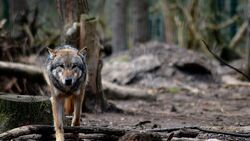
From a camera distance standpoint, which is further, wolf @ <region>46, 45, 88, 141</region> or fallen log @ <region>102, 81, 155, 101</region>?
fallen log @ <region>102, 81, 155, 101</region>

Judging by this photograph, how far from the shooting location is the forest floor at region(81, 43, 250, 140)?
453 inches

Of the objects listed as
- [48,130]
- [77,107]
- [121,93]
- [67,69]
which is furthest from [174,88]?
[67,69]

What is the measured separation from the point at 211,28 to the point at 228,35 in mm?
4348

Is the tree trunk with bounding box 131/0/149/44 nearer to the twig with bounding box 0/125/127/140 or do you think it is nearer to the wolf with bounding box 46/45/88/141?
the wolf with bounding box 46/45/88/141

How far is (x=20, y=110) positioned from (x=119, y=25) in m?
17.7

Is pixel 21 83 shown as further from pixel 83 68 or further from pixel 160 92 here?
pixel 83 68

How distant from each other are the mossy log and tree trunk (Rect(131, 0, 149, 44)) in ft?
52.3

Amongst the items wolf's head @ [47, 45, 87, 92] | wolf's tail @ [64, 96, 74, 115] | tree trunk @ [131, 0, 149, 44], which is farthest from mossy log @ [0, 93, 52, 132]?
tree trunk @ [131, 0, 149, 44]

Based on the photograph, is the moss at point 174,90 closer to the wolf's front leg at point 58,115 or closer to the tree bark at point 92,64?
the tree bark at point 92,64

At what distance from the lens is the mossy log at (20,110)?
7.58m

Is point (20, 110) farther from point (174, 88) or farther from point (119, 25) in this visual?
point (119, 25)

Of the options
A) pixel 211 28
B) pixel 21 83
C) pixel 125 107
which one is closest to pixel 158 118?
pixel 125 107

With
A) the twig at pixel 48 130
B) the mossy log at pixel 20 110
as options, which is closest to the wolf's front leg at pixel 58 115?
the twig at pixel 48 130

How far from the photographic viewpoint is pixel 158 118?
1110 centimetres
